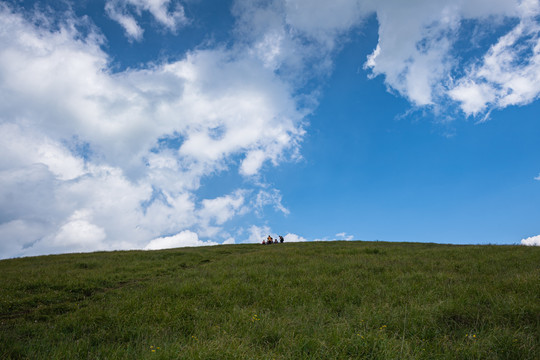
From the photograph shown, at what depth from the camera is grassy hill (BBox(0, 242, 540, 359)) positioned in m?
4.48

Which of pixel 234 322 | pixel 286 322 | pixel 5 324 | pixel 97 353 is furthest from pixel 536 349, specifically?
pixel 5 324

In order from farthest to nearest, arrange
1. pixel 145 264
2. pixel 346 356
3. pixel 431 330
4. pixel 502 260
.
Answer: pixel 145 264 → pixel 502 260 → pixel 431 330 → pixel 346 356

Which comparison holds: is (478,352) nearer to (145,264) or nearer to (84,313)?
(84,313)

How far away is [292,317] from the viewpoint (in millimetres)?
6297

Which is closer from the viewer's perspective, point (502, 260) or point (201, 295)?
point (201, 295)

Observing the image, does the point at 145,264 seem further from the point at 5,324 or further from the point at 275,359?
the point at 275,359

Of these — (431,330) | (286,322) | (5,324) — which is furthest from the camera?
(5,324)

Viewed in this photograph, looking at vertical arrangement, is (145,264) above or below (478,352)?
above

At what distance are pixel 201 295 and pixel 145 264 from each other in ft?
34.7

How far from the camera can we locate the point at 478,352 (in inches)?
171

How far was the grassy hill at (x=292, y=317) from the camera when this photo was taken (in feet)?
14.7

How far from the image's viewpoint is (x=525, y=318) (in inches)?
228

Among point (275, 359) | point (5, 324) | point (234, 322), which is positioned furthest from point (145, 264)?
point (275, 359)

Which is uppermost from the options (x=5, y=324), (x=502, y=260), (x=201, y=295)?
(x=502, y=260)
